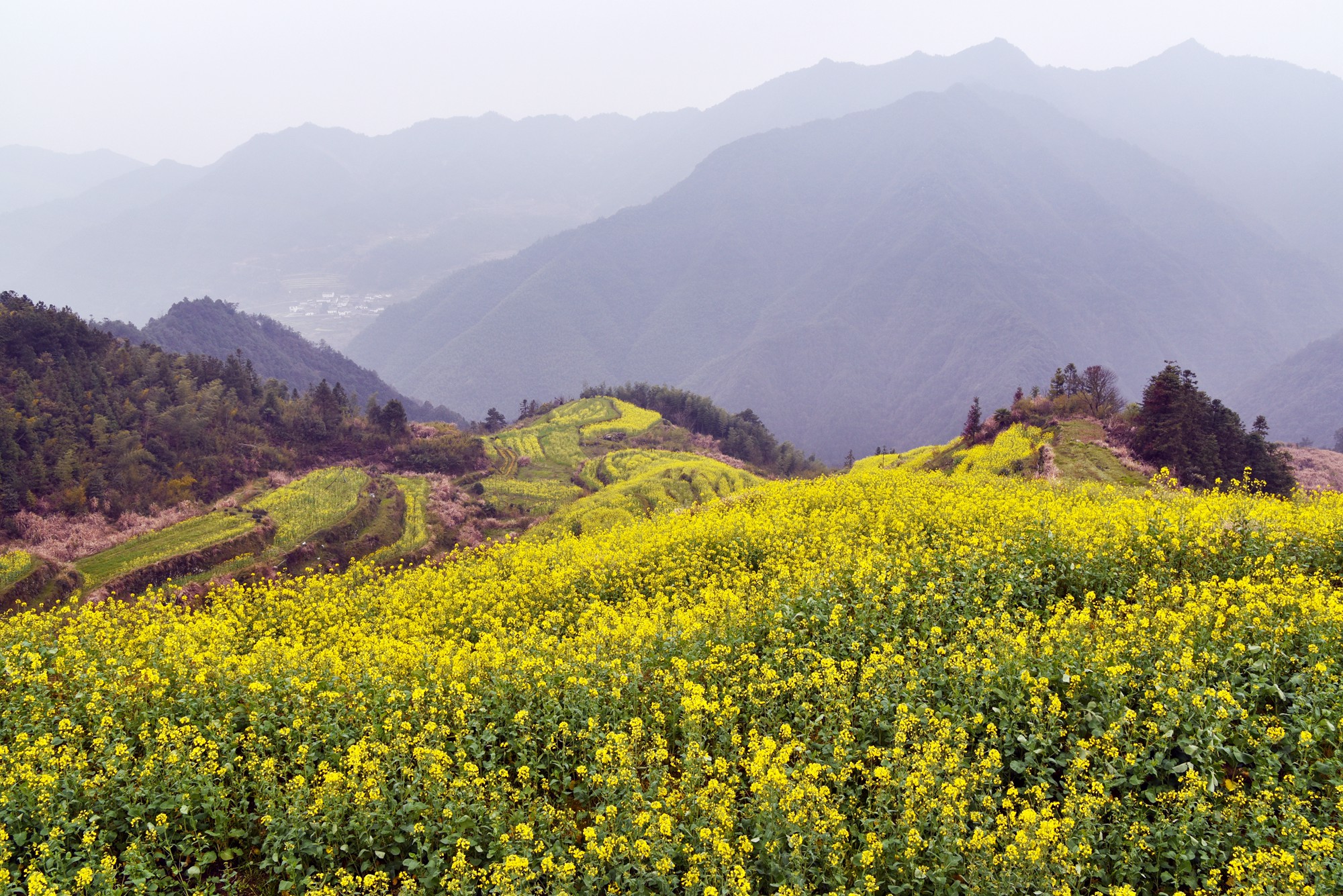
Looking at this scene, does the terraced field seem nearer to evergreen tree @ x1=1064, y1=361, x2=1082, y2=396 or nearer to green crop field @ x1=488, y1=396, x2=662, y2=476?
green crop field @ x1=488, y1=396, x2=662, y2=476

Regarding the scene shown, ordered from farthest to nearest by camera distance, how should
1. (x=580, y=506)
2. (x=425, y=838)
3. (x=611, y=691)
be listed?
(x=580, y=506)
(x=611, y=691)
(x=425, y=838)

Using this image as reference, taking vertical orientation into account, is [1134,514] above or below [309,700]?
below

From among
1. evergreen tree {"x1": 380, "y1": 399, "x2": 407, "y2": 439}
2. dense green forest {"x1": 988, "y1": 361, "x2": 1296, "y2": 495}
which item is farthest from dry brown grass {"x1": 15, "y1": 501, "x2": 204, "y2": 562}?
dense green forest {"x1": 988, "y1": 361, "x2": 1296, "y2": 495}

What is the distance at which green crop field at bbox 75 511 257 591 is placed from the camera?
26609mm

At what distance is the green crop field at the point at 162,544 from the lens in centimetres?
2661

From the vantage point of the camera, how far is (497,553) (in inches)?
710

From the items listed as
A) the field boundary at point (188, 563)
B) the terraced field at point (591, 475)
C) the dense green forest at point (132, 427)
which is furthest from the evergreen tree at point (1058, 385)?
the field boundary at point (188, 563)

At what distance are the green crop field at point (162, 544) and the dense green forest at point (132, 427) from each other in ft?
9.57

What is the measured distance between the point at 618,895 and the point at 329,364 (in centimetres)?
17588

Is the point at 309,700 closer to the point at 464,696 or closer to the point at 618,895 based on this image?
the point at 464,696

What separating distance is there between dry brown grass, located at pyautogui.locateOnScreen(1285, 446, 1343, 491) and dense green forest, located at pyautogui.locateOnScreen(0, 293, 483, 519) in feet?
163

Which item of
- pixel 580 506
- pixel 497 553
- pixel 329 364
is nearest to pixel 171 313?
pixel 329 364

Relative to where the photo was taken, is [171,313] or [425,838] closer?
[425,838]

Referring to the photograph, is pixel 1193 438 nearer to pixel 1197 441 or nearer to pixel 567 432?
pixel 1197 441
